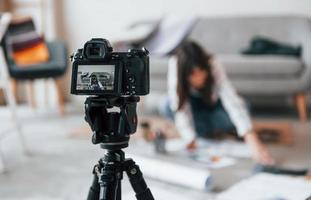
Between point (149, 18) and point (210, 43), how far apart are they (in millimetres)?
574

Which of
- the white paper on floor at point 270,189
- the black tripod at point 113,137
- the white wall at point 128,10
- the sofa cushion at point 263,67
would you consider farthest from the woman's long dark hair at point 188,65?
the white wall at point 128,10

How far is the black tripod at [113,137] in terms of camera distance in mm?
991

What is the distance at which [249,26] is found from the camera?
3.47m

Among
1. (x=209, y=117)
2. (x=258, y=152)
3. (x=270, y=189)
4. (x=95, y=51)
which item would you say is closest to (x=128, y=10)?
(x=209, y=117)

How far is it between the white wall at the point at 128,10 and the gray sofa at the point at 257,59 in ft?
0.42

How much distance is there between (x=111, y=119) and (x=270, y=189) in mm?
812

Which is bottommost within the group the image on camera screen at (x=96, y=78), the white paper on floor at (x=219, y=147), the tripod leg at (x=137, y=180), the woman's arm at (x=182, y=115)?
the white paper on floor at (x=219, y=147)

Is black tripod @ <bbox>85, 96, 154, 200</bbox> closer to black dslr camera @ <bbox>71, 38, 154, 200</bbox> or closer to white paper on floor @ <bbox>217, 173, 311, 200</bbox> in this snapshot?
black dslr camera @ <bbox>71, 38, 154, 200</bbox>

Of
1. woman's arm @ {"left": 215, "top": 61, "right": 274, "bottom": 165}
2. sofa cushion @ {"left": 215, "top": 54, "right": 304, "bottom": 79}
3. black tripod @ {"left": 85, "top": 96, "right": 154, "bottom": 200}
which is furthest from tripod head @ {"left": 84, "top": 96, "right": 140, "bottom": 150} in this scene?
sofa cushion @ {"left": 215, "top": 54, "right": 304, "bottom": 79}

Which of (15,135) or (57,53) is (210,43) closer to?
(57,53)

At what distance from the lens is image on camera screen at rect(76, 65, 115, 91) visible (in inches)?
37.6

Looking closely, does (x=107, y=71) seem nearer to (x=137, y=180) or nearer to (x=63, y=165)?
(x=137, y=180)

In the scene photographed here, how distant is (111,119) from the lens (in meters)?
1.02

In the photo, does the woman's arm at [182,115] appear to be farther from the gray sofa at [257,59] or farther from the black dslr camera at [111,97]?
the black dslr camera at [111,97]
